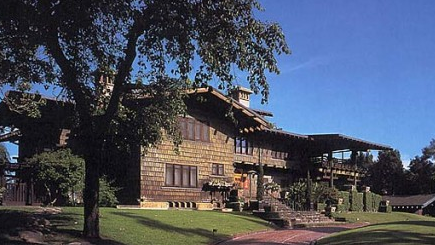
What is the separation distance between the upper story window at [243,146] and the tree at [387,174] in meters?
41.3

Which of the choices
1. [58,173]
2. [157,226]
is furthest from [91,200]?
[58,173]

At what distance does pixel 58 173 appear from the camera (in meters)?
31.1

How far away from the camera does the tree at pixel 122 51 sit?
16.4 metres

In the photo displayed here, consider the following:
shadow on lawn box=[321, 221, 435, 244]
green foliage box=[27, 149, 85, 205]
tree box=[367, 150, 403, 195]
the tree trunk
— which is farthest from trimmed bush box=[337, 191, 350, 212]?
tree box=[367, 150, 403, 195]

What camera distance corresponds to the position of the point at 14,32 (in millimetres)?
17438

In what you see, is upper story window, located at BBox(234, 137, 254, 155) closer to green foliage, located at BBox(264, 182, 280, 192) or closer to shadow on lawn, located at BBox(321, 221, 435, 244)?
green foliage, located at BBox(264, 182, 280, 192)

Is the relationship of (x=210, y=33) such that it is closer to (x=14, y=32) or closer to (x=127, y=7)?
(x=127, y=7)

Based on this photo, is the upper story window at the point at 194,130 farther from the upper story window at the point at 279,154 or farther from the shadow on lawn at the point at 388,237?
the shadow on lawn at the point at 388,237

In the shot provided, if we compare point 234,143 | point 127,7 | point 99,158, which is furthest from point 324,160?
point 127,7

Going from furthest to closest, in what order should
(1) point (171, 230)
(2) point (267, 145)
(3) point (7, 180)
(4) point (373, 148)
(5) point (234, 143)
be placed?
(4) point (373, 148), (2) point (267, 145), (5) point (234, 143), (3) point (7, 180), (1) point (171, 230)

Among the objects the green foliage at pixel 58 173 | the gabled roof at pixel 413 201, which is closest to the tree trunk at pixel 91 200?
the green foliage at pixel 58 173

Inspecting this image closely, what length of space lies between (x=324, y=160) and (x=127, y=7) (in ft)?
132

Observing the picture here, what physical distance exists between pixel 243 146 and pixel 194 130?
22.5 ft

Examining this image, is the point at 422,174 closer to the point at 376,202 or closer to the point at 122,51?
the point at 376,202
